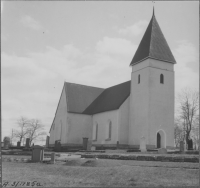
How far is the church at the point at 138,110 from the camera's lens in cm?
2991

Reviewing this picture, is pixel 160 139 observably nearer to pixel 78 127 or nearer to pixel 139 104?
pixel 139 104

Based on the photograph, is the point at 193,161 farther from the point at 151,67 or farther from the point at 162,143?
the point at 151,67

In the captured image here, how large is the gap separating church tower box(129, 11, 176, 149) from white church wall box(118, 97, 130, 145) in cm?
57

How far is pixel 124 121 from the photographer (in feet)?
107

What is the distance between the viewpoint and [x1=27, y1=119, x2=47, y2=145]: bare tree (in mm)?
70106

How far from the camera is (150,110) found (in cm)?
2962

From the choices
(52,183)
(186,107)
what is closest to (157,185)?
(52,183)

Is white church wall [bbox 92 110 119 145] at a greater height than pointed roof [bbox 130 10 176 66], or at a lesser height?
lesser

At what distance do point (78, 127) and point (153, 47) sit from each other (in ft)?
51.0

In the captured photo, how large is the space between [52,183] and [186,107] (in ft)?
126

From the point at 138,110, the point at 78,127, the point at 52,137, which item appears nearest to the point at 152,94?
the point at 138,110

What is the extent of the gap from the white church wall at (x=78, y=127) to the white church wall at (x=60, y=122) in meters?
0.75

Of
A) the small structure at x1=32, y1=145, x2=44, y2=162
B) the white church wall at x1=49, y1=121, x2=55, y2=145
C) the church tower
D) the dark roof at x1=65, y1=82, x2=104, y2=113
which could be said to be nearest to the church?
the church tower

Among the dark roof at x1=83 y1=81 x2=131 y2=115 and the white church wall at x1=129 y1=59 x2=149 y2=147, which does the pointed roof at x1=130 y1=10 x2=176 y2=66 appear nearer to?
the white church wall at x1=129 y1=59 x2=149 y2=147
